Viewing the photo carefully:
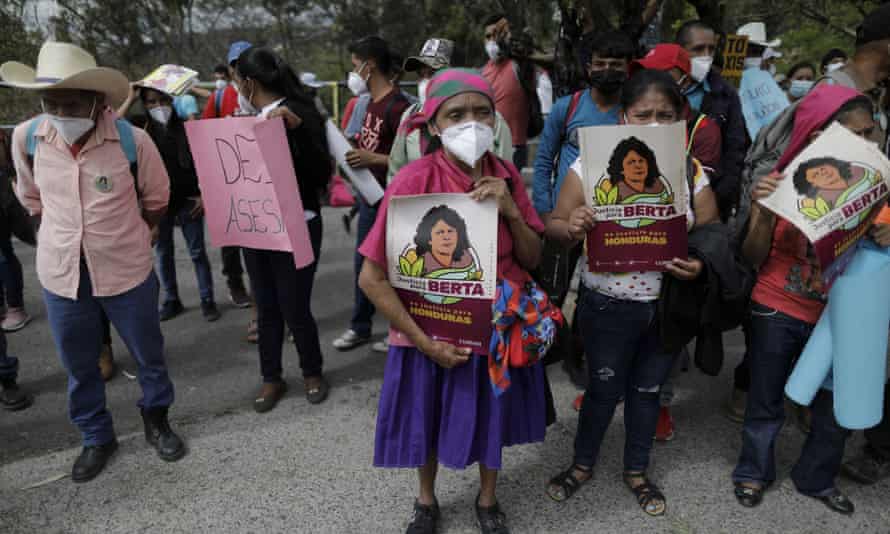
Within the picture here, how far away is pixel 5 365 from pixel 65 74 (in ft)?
6.82

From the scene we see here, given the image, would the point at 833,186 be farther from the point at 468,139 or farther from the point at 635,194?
the point at 468,139

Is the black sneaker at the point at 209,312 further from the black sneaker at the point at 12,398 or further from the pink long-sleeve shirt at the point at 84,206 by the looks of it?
the pink long-sleeve shirt at the point at 84,206

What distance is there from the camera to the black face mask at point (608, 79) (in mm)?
2969

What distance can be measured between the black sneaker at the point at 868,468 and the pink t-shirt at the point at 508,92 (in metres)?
3.16

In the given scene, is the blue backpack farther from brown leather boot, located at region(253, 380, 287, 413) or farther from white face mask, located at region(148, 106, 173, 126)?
white face mask, located at region(148, 106, 173, 126)

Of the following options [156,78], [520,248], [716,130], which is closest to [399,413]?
[520,248]

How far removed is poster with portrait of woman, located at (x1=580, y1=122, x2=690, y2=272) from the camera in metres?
2.18

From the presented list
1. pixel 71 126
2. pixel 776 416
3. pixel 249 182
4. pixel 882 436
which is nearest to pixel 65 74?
pixel 71 126

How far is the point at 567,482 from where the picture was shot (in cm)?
277

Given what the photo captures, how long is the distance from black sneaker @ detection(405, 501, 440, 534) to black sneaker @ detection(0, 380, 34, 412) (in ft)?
8.86

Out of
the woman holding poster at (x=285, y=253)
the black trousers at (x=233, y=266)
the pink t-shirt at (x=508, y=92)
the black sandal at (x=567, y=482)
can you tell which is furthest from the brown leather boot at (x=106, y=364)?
the pink t-shirt at (x=508, y=92)

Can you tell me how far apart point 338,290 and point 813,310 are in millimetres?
4224

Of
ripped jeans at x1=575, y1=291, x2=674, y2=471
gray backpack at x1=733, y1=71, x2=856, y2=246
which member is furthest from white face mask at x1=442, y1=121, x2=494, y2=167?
gray backpack at x1=733, y1=71, x2=856, y2=246

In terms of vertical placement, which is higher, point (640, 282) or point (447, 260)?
point (447, 260)
